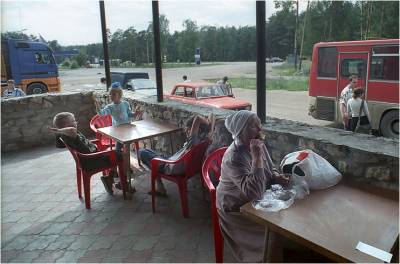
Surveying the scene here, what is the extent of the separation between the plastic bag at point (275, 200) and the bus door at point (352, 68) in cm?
670

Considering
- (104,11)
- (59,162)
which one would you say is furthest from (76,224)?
(104,11)

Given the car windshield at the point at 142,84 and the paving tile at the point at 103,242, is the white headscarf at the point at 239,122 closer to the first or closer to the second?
the paving tile at the point at 103,242

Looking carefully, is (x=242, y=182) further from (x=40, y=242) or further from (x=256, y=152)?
(x=40, y=242)

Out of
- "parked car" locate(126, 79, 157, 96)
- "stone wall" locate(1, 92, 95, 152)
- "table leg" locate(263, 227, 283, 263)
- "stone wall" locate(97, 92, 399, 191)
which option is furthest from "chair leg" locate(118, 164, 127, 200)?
"parked car" locate(126, 79, 157, 96)

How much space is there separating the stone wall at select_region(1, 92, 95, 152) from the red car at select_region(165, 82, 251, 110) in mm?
2155

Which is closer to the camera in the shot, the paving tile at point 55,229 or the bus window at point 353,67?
the paving tile at point 55,229

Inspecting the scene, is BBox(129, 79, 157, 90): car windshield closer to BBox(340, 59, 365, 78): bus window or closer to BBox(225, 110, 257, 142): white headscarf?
BBox(340, 59, 365, 78): bus window

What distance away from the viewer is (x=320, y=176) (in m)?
2.12

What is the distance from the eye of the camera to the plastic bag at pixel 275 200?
6.25ft

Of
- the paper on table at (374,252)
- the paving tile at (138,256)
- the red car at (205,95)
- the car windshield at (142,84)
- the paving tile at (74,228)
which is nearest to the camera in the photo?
the paper on table at (374,252)

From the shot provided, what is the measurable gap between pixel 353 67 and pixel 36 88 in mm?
11650

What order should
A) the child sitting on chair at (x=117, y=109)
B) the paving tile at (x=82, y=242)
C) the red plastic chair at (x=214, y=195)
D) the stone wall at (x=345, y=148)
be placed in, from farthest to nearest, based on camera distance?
the child sitting on chair at (x=117, y=109) < the paving tile at (x=82, y=242) < the red plastic chair at (x=214, y=195) < the stone wall at (x=345, y=148)

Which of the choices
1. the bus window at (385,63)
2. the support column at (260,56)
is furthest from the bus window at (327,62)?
the support column at (260,56)

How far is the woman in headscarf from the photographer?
2072 mm
